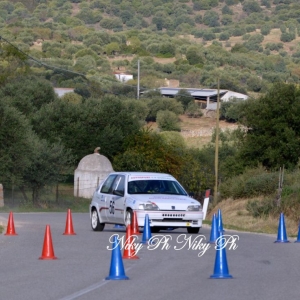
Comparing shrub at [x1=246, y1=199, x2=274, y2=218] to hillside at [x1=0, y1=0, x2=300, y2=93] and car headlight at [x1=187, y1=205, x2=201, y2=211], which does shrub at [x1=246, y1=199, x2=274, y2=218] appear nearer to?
car headlight at [x1=187, y1=205, x2=201, y2=211]

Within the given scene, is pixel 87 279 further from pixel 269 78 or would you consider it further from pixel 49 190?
pixel 269 78

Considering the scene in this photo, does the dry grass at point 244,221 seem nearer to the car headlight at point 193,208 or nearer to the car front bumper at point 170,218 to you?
the car headlight at point 193,208

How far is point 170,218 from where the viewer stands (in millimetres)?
19000

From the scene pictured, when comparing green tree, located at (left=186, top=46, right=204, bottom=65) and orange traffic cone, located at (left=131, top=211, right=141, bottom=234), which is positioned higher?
green tree, located at (left=186, top=46, right=204, bottom=65)

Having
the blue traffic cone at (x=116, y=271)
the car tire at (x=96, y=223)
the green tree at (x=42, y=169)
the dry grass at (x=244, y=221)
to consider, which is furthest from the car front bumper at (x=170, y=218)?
the green tree at (x=42, y=169)

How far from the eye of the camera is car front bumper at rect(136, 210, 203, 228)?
741 inches

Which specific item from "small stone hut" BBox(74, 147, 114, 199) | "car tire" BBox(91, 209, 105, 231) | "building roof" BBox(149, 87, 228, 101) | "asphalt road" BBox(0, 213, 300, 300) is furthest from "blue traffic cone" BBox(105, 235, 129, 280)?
"building roof" BBox(149, 87, 228, 101)

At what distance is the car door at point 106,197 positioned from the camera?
20453mm

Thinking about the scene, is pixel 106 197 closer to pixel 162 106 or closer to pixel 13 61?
pixel 13 61

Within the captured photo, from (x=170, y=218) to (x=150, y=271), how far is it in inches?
246

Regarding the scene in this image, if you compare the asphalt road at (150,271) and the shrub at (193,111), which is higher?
the shrub at (193,111)

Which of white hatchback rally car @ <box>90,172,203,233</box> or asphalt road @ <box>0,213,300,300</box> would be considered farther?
white hatchback rally car @ <box>90,172,203,233</box>

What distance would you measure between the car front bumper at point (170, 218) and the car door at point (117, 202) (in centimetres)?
88

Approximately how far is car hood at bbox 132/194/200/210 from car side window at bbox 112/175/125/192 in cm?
85
